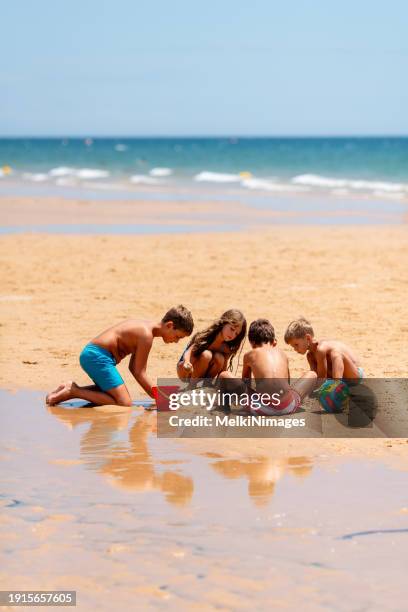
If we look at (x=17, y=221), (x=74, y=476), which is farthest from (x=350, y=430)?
(x=17, y=221)

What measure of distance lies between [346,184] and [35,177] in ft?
49.3

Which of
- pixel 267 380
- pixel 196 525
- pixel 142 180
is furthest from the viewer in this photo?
pixel 142 180

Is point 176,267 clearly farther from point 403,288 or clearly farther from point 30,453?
point 30,453

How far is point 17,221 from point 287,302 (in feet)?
38.6

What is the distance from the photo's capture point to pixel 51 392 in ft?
24.5

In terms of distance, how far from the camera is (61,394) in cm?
725

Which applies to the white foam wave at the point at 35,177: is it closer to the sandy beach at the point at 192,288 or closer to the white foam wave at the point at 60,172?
the white foam wave at the point at 60,172

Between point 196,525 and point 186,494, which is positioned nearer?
point 196,525

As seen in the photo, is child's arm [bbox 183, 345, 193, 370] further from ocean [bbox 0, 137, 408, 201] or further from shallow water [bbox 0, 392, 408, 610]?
ocean [bbox 0, 137, 408, 201]

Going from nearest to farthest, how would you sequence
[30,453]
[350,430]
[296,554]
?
[296,554] → [30,453] → [350,430]

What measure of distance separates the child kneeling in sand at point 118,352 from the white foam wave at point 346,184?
29.8 metres

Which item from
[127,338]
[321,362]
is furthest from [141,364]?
[321,362]

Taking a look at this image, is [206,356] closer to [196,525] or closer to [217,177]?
[196,525]

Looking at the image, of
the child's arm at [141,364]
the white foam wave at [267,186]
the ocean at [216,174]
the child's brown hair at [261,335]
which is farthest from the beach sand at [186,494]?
the white foam wave at [267,186]
